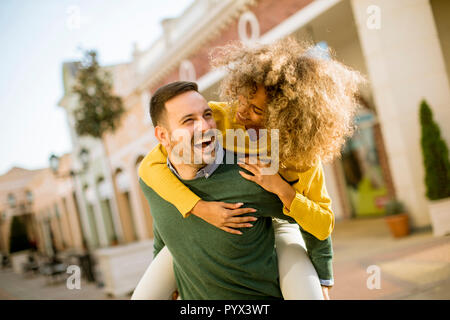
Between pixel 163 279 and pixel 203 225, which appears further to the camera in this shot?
pixel 163 279

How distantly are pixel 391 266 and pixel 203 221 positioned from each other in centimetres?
416

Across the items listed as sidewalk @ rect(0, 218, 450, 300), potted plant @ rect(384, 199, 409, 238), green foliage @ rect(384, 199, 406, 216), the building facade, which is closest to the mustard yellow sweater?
the building facade

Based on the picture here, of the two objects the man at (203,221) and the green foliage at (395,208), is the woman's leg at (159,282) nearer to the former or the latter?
the man at (203,221)

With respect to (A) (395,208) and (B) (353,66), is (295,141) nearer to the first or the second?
(A) (395,208)

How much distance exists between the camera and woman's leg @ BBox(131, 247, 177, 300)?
5.59 ft

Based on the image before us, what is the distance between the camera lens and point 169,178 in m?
1.59

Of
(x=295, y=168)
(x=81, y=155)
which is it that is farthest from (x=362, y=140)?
(x=295, y=168)

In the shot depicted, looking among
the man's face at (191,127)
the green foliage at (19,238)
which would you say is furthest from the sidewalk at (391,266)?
the green foliage at (19,238)

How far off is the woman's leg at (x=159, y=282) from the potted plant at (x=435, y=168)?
5256 millimetres

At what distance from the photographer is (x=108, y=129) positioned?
29.3 feet

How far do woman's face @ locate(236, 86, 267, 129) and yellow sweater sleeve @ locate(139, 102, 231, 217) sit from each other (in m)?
0.13

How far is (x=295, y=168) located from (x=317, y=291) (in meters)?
0.44
